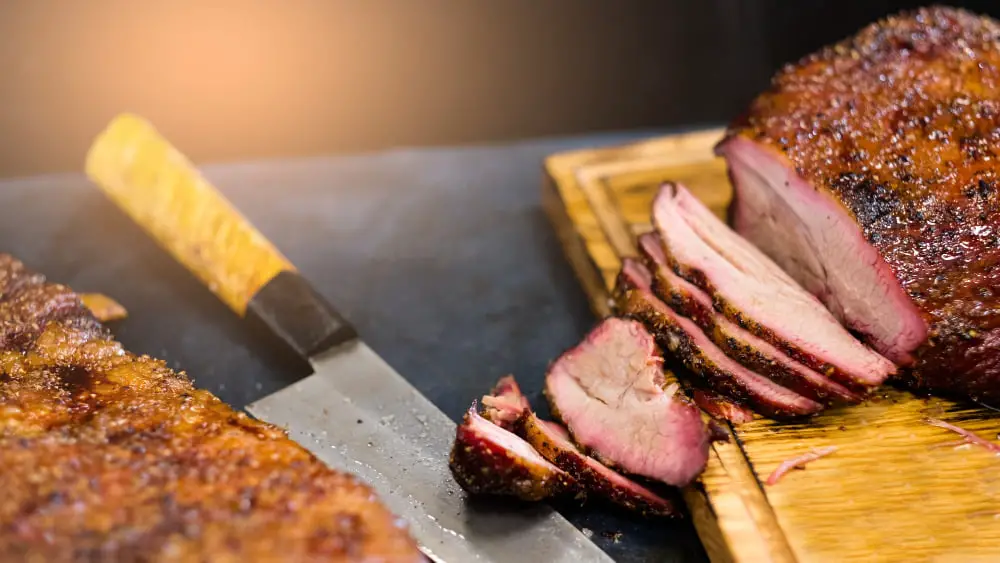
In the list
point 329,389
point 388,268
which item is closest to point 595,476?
point 329,389

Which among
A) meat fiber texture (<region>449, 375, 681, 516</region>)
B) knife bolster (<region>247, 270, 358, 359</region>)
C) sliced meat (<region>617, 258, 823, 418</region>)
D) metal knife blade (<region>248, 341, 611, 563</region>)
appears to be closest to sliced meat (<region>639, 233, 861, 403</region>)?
sliced meat (<region>617, 258, 823, 418</region>)

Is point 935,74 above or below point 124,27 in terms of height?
below

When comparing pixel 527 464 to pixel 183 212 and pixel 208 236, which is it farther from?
pixel 183 212

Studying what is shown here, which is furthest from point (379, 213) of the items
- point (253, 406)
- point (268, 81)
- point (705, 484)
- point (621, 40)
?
point (705, 484)

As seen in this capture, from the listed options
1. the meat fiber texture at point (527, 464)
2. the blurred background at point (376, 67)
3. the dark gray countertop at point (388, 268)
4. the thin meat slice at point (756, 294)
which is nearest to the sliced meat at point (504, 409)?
the meat fiber texture at point (527, 464)

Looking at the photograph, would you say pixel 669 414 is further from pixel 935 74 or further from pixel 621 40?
pixel 621 40

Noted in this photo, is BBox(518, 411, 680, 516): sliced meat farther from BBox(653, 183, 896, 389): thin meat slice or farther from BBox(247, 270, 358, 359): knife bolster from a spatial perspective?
BBox(247, 270, 358, 359): knife bolster
